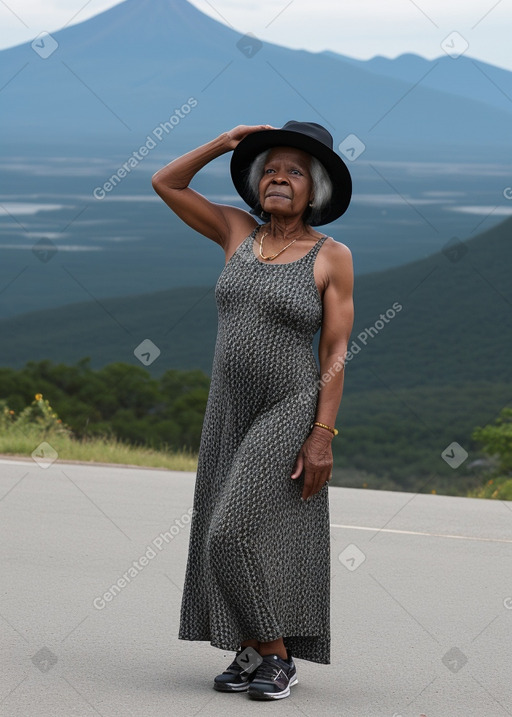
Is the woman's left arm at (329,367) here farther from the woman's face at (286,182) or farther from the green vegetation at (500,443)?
the green vegetation at (500,443)

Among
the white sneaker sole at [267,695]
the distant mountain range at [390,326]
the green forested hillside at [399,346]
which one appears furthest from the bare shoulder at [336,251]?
the distant mountain range at [390,326]

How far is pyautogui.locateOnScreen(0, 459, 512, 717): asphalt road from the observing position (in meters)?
5.71

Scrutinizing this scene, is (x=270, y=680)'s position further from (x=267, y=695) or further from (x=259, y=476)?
(x=259, y=476)

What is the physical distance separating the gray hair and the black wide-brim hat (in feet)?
0.06

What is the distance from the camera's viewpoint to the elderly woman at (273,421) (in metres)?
5.56

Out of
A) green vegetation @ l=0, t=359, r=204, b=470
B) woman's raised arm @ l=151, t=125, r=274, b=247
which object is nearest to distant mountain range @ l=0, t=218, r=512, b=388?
green vegetation @ l=0, t=359, r=204, b=470

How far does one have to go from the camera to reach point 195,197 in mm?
5930

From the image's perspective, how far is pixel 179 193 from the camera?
233 inches

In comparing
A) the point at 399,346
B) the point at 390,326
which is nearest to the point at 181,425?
the point at 399,346

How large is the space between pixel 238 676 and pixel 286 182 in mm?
2047

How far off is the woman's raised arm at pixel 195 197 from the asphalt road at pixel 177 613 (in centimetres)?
194

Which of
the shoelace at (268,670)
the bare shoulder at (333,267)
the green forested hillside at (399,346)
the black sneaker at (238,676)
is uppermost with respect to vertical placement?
the green forested hillside at (399,346)

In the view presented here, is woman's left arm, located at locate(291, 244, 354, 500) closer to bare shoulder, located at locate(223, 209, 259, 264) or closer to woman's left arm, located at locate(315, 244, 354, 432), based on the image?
woman's left arm, located at locate(315, 244, 354, 432)

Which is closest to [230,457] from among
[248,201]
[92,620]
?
[248,201]
